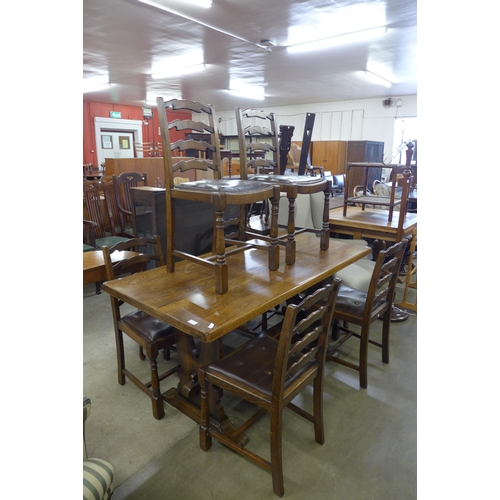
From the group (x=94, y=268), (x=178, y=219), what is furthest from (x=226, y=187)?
(x=94, y=268)

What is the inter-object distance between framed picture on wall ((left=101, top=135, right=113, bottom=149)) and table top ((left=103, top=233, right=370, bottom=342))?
33.4 feet

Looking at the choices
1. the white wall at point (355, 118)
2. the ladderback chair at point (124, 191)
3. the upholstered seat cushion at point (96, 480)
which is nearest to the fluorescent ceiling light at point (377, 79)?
the white wall at point (355, 118)

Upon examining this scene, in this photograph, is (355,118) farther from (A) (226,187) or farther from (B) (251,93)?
(A) (226,187)

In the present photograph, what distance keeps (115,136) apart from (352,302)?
10.9 metres

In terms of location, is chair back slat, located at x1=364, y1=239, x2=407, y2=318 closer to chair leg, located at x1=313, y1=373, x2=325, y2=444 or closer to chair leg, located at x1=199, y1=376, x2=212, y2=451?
chair leg, located at x1=313, y1=373, x2=325, y2=444

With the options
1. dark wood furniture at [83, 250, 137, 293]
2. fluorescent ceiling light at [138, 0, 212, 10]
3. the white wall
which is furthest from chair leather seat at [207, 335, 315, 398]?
the white wall

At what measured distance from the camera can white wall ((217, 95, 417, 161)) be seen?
908 cm

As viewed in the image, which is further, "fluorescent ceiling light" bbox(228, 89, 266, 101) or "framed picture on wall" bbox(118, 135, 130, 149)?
"framed picture on wall" bbox(118, 135, 130, 149)

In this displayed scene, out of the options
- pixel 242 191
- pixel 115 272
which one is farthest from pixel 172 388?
pixel 242 191

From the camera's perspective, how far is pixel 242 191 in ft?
5.27

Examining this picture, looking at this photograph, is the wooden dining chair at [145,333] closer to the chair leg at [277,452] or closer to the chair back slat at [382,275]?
the chair leg at [277,452]

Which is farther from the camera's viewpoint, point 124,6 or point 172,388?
point 124,6
